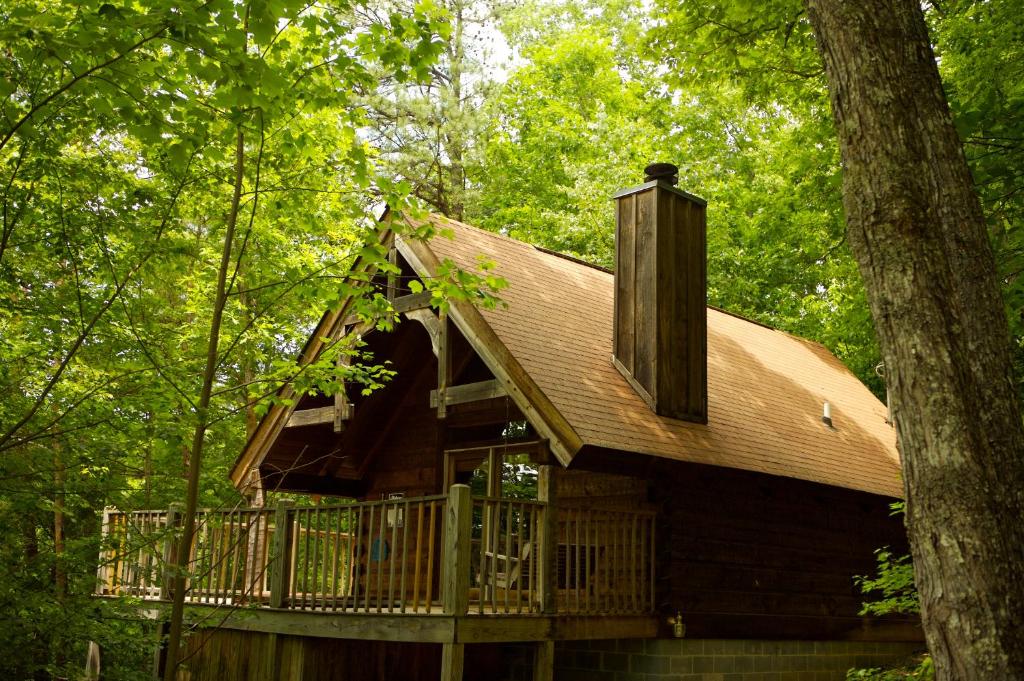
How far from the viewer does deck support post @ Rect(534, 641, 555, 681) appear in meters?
9.71

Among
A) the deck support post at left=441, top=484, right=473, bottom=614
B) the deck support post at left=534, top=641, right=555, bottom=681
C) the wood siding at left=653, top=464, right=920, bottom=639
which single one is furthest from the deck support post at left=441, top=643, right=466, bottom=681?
the wood siding at left=653, top=464, right=920, bottom=639

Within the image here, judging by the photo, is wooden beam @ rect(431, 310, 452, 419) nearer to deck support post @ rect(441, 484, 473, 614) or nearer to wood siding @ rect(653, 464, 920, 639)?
deck support post @ rect(441, 484, 473, 614)

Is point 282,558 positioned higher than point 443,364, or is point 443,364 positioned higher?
point 443,364

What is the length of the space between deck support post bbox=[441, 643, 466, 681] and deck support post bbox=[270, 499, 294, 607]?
2564 mm

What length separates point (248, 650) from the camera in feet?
36.8

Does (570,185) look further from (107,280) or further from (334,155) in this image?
(107,280)

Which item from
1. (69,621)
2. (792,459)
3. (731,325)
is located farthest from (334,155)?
(69,621)

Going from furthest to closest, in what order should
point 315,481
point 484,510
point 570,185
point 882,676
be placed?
point 570,185
point 315,481
point 882,676
point 484,510

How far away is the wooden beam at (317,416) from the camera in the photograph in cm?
1249

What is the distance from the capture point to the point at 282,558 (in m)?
10.8

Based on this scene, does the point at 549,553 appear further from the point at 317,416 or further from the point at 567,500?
the point at 317,416

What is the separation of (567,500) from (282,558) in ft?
12.3

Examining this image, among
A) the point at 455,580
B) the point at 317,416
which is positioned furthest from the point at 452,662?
the point at 317,416

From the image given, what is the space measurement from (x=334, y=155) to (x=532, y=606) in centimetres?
916
